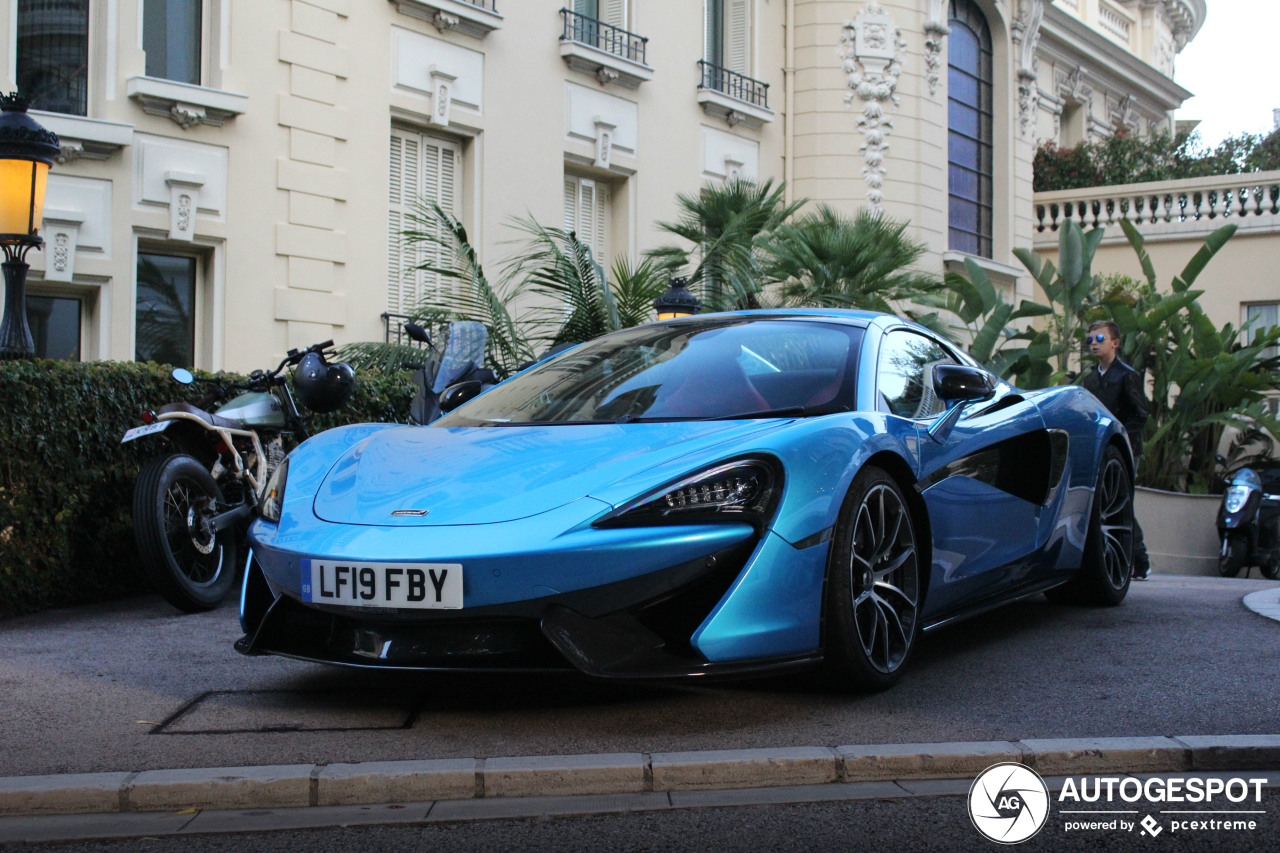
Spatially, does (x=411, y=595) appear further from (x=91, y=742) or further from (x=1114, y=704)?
(x=1114, y=704)

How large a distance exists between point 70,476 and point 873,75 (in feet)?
52.1

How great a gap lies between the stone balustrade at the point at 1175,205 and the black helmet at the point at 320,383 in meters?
20.5

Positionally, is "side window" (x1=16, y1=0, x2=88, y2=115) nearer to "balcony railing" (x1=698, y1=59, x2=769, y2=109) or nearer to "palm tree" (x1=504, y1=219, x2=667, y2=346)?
"palm tree" (x1=504, y1=219, x2=667, y2=346)

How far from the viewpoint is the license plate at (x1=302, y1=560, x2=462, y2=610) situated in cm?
378

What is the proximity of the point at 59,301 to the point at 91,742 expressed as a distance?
853 centimetres

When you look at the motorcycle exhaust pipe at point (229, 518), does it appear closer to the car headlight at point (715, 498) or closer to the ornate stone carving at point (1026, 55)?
the car headlight at point (715, 498)

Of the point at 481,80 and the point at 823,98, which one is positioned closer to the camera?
the point at 481,80

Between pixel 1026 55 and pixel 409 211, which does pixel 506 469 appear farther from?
pixel 1026 55

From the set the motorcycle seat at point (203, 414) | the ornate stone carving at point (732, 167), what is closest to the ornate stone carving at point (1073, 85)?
the ornate stone carving at point (732, 167)

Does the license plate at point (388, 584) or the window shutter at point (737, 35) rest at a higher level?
the window shutter at point (737, 35)

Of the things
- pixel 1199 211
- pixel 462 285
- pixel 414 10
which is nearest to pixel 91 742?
pixel 462 285

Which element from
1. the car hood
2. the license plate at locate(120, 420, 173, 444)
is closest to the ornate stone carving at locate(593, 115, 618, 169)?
the license plate at locate(120, 420, 173, 444)

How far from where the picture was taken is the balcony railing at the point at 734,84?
719 inches

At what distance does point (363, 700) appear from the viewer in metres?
4.46
